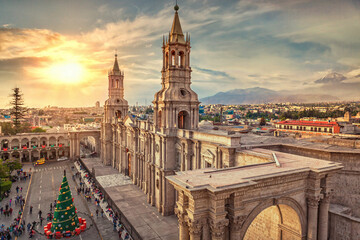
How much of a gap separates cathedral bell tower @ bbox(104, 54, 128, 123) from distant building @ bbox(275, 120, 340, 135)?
135 ft

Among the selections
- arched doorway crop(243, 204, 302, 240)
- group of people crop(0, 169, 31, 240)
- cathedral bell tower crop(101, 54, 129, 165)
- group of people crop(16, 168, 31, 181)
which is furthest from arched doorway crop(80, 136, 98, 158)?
arched doorway crop(243, 204, 302, 240)

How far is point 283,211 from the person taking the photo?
15.3 metres

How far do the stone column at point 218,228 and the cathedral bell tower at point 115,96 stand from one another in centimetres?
4015

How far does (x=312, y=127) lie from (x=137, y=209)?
48.2 m

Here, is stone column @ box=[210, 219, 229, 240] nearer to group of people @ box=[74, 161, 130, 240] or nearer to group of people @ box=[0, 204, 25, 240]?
group of people @ box=[74, 161, 130, 240]

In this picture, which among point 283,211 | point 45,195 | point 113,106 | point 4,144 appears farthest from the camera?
point 4,144

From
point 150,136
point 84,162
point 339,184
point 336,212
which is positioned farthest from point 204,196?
point 84,162

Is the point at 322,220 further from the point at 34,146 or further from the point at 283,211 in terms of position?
the point at 34,146

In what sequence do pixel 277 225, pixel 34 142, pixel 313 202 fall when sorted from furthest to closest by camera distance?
pixel 34 142
pixel 277 225
pixel 313 202

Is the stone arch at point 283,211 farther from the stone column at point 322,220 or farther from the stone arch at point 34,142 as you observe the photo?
the stone arch at point 34,142

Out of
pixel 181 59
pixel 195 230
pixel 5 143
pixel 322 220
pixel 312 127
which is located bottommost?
pixel 5 143

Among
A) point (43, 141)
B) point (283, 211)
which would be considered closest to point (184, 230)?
point (283, 211)

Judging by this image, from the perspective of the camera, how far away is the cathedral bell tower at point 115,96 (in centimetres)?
4927

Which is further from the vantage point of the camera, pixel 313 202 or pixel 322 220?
pixel 322 220
